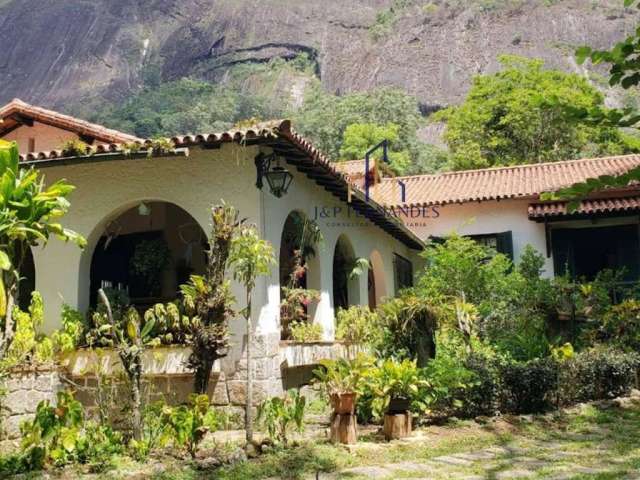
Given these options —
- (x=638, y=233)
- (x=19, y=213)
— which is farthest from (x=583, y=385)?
(x=638, y=233)

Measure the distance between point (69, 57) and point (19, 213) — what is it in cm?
6896

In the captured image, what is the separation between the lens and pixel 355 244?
534 inches

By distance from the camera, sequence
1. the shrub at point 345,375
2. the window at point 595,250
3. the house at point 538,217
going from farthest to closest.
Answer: the window at point 595,250, the house at point 538,217, the shrub at point 345,375

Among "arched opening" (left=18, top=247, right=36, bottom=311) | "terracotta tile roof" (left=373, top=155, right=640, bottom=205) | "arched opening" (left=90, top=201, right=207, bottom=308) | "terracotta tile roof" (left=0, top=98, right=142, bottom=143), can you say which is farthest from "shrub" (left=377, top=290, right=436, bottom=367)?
"terracotta tile roof" (left=373, top=155, right=640, bottom=205)

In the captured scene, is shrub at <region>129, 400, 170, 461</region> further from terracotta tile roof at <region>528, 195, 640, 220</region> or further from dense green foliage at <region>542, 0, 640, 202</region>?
terracotta tile roof at <region>528, 195, 640, 220</region>

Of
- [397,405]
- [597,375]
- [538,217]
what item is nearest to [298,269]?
[397,405]

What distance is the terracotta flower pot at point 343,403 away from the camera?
737 centimetres

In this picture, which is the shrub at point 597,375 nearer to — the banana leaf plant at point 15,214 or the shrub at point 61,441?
the shrub at point 61,441

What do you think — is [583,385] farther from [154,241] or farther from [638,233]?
[638,233]

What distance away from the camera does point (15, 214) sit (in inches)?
223

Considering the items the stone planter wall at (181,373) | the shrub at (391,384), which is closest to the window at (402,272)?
the stone planter wall at (181,373)

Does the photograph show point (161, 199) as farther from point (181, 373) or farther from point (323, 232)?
point (323, 232)

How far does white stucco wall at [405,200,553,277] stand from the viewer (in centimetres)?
1814

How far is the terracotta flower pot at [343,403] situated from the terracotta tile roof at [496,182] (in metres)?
12.0
